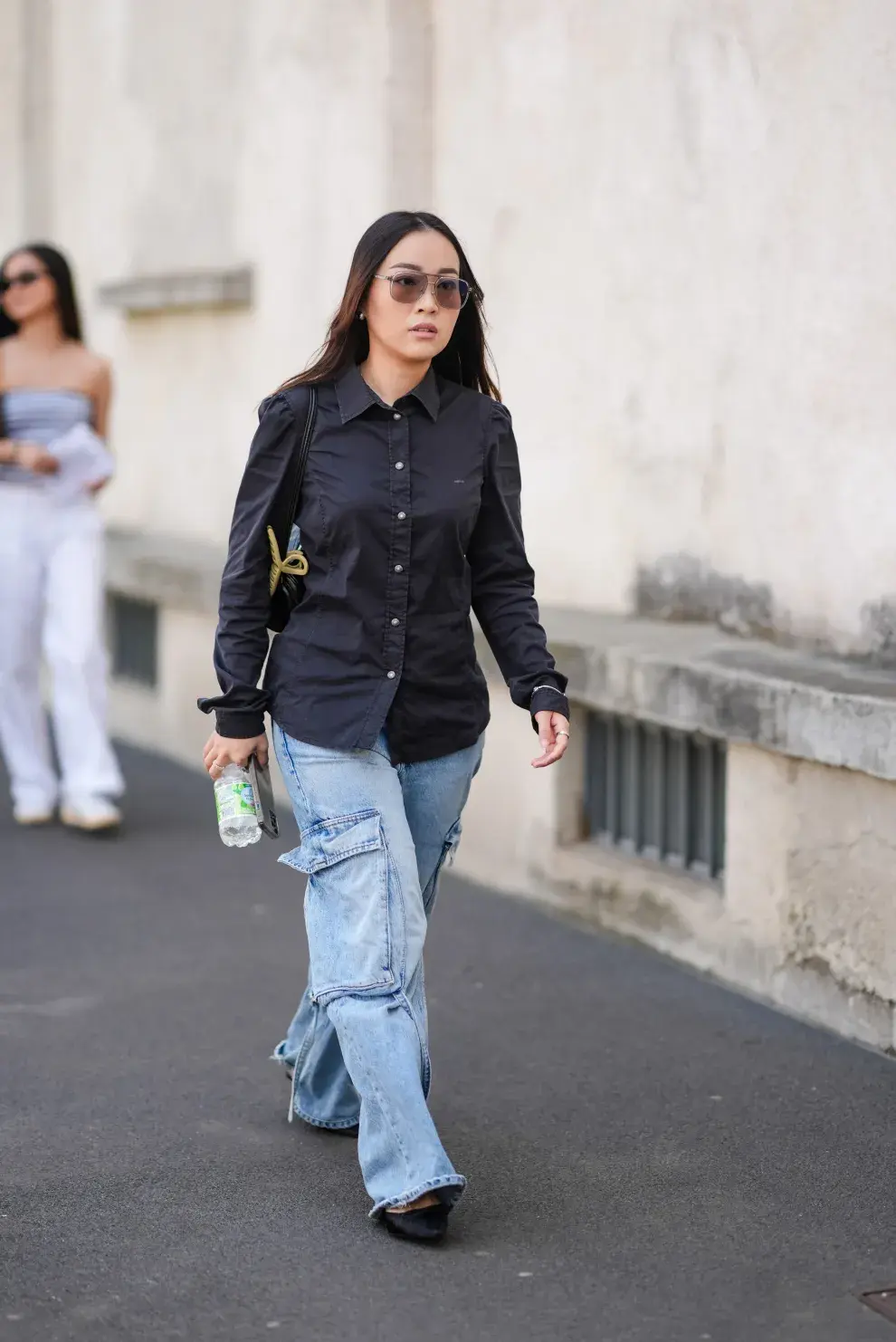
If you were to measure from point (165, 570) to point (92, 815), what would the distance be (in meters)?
1.71

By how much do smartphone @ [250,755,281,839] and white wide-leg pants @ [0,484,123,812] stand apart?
3648 millimetres

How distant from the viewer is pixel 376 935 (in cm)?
409

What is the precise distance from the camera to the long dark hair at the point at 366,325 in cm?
411

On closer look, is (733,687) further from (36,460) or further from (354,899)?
(36,460)

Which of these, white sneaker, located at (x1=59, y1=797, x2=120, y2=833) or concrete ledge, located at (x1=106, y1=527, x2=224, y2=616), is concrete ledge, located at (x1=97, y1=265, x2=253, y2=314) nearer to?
concrete ledge, located at (x1=106, y1=527, x2=224, y2=616)

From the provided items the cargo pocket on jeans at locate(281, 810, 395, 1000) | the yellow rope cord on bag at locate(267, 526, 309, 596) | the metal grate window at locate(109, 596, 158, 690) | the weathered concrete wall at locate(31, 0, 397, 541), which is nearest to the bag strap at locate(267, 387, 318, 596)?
the yellow rope cord on bag at locate(267, 526, 309, 596)

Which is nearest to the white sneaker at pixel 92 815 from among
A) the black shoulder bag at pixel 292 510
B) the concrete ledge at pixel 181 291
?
the concrete ledge at pixel 181 291

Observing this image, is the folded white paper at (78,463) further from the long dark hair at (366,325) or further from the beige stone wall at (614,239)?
the long dark hair at (366,325)

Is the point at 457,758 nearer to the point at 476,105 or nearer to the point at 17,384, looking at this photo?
the point at 476,105

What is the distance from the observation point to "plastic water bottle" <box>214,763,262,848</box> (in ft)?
13.5

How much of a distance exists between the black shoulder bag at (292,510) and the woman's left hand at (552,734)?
0.55 metres

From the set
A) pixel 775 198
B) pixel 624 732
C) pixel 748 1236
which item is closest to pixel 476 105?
pixel 775 198

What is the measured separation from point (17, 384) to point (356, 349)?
398 cm

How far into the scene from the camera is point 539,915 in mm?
6648
